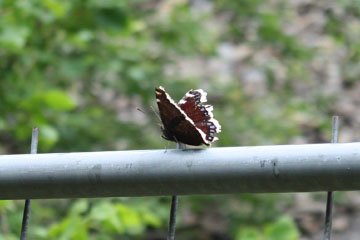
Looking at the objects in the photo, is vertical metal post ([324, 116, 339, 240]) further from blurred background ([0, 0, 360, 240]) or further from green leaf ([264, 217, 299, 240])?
blurred background ([0, 0, 360, 240])

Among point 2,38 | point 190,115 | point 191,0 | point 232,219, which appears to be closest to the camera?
point 190,115

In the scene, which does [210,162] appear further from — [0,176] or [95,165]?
[0,176]

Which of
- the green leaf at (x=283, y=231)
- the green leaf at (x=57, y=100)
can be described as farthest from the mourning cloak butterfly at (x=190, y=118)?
the green leaf at (x=57, y=100)

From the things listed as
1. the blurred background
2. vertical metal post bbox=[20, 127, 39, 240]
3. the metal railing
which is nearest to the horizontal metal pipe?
the metal railing

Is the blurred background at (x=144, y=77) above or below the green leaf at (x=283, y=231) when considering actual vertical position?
above

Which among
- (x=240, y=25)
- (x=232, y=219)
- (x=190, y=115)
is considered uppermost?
(x=240, y=25)

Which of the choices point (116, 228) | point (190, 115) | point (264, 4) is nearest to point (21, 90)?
point (116, 228)

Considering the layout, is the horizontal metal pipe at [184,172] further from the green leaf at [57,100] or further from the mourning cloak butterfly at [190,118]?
the green leaf at [57,100]
